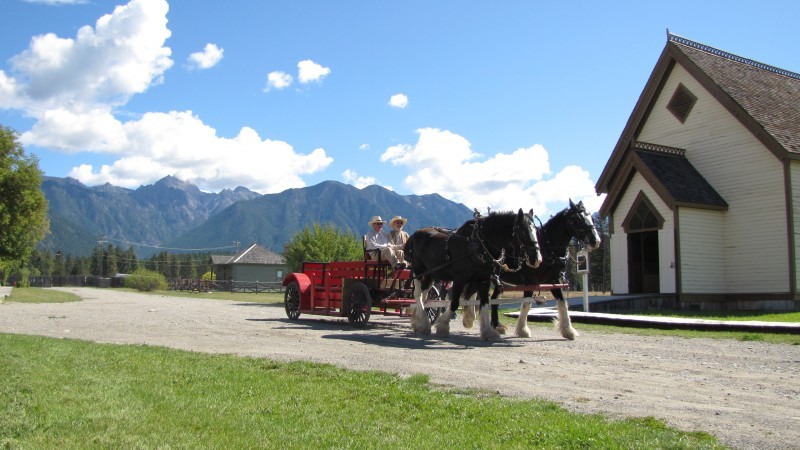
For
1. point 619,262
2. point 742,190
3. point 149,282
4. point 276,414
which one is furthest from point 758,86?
point 149,282

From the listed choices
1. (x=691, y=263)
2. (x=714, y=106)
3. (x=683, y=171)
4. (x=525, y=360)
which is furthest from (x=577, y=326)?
(x=714, y=106)

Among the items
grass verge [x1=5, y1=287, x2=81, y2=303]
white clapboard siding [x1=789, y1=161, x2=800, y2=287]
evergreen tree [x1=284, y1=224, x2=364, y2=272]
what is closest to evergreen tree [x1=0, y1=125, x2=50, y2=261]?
grass verge [x1=5, y1=287, x2=81, y2=303]

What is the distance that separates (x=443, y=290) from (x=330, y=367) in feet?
27.6

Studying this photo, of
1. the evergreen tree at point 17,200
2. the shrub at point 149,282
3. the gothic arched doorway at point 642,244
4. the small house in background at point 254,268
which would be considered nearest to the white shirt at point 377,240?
the gothic arched doorway at point 642,244

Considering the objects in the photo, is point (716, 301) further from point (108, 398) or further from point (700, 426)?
point (108, 398)

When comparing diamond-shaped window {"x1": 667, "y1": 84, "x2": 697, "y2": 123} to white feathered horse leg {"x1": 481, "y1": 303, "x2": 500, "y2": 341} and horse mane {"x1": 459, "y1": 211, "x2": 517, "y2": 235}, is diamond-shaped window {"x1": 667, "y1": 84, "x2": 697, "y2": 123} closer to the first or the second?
horse mane {"x1": 459, "y1": 211, "x2": 517, "y2": 235}

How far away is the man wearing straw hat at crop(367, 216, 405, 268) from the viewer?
1585 centimetres

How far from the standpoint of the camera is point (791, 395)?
7492mm

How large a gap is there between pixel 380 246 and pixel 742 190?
53.2ft

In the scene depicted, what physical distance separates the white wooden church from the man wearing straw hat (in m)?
13.1

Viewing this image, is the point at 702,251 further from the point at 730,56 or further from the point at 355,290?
the point at 355,290

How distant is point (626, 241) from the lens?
27609 millimetres

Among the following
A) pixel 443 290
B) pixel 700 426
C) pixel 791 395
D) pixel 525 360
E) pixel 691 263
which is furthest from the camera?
pixel 691 263

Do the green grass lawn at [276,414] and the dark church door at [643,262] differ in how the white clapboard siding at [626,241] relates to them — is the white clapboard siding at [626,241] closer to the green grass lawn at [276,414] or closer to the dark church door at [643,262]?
the dark church door at [643,262]
